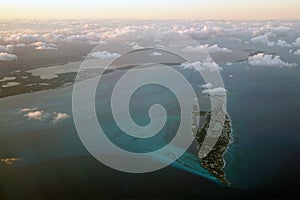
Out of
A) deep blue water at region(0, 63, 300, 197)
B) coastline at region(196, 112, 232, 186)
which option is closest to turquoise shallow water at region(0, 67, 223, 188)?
deep blue water at region(0, 63, 300, 197)

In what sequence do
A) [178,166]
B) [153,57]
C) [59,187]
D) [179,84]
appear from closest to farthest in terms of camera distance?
[59,187]
[178,166]
[179,84]
[153,57]

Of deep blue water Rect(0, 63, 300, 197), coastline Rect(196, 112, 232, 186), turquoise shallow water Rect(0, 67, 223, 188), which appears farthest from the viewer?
turquoise shallow water Rect(0, 67, 223, 188)

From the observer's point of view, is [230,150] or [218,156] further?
[230,150]

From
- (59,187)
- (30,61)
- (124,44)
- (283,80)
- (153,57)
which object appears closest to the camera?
(59,187)

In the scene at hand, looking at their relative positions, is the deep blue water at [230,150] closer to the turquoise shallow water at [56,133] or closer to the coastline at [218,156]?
the turquoise shallow water at [56,133]

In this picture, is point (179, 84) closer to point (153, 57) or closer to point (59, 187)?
point (153, 57)

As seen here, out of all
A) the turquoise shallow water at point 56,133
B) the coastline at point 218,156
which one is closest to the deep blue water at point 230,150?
the turquoise shallow water at point 56,133

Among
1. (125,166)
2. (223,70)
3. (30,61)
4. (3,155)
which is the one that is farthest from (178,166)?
(30,61)

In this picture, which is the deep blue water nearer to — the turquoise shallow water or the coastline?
the turquoise shallow water

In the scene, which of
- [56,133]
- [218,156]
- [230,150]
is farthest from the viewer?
[56,133]

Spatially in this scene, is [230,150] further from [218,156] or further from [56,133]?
[56,133]

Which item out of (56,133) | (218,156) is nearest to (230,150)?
(218,156)
